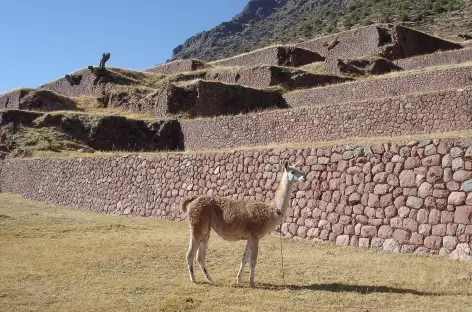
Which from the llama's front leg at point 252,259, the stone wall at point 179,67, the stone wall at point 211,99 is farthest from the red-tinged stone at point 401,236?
the stone wall at point 179,67

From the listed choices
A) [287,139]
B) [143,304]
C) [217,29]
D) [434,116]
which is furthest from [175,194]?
[217,29]

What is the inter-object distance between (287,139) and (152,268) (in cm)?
1059

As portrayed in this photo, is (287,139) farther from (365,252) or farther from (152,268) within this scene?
(152,268)

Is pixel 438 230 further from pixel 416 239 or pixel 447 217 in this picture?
pixel 416 239

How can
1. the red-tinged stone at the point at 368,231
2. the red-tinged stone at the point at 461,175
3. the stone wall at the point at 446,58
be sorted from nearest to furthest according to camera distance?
the red-tinged stone at the point at 461,175 → the red-tinged stone at the point at 368,231 → the stone wall at the point at 446,58

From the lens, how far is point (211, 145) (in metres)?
21.2

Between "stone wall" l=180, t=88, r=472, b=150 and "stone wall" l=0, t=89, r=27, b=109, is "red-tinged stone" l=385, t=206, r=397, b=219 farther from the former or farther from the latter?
"stone wall" l=0, t=89, r=27, b=109

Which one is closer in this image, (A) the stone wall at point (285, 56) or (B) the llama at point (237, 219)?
(B) the llama at point (237, 219)

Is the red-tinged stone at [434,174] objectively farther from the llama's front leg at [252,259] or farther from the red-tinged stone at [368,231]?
the llama's front leg at [252,259]

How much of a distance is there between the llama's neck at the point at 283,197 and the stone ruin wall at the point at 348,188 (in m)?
3.10

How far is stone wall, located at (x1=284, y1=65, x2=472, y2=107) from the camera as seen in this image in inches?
733

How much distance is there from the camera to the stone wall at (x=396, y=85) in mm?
18625

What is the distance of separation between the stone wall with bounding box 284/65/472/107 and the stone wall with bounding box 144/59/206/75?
14.4m

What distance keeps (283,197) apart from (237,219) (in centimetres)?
73
